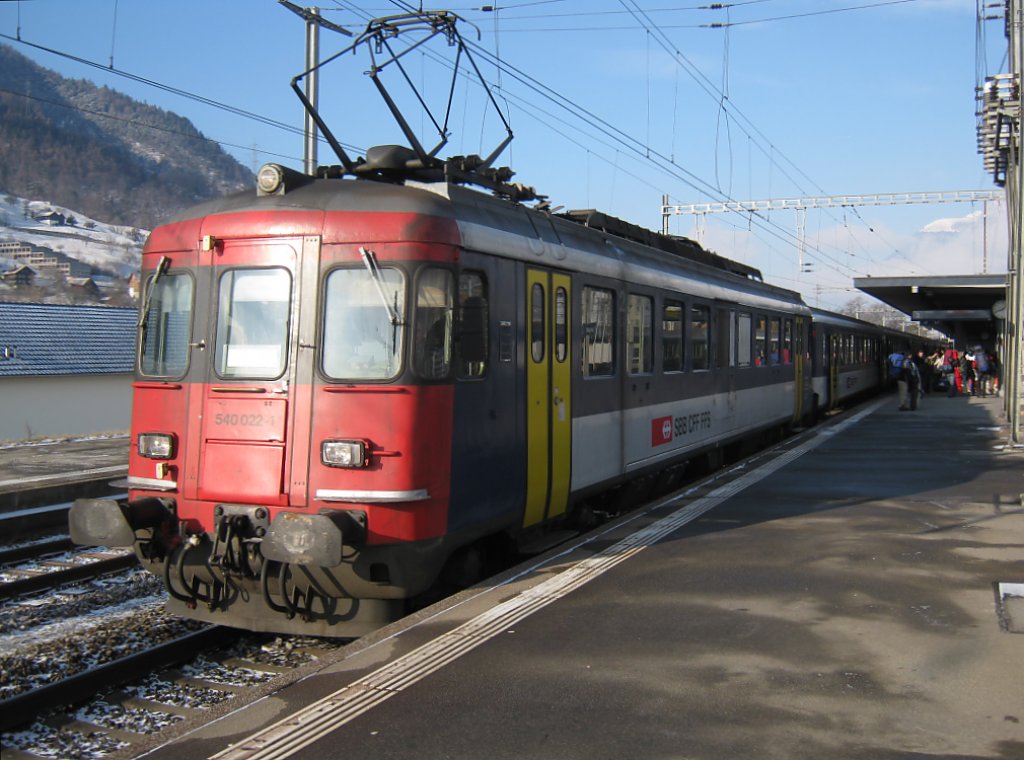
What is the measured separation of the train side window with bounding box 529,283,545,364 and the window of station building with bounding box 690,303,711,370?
182 inches

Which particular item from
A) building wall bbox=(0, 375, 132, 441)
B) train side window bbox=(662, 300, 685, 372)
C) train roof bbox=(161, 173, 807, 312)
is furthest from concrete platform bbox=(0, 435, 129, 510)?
building wall bbox=(0, 375, 132, 441)

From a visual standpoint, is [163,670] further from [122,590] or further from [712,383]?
[712,383]

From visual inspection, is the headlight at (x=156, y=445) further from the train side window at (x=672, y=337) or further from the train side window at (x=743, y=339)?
the train side window at (x=743, y=339)

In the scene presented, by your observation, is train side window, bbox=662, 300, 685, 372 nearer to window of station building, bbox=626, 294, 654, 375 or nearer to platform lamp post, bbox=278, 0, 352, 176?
window of station building, bbox=626, 294, 654, 375

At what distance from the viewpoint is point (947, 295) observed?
3089 centimetres

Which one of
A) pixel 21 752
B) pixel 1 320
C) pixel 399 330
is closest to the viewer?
pixel 21 752

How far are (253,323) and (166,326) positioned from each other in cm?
76

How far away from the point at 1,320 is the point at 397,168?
42006 mm

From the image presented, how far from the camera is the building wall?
40125 mm

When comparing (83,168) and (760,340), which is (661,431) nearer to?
(760,340)

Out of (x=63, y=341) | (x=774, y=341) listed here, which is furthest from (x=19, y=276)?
(x=774, y=341)

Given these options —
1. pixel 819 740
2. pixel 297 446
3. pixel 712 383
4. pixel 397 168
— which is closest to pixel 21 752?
pixel 297 446

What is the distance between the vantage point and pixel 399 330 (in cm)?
634

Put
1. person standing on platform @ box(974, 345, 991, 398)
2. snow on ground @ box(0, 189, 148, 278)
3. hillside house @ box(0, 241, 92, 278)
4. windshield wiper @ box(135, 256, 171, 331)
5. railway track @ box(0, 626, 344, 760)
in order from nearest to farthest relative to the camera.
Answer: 1. railway track @ box(0, 626, 344, 760)
2. windshield wiper @ box(135, 256, 171, 331)
3. person standing on platform @ box(974, 345, 991, 398)
4. hillside house @ box(0, 241, 92, 278)
5. snow on ground @ box(0, 189, 148, 278)
